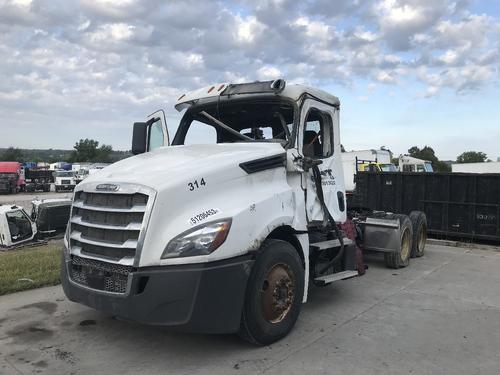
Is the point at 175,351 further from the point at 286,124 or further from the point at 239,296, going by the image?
the point at 286,124

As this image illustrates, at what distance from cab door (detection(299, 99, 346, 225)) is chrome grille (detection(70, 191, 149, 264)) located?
2.08 metres

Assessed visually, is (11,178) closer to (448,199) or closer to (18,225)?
(18,225)

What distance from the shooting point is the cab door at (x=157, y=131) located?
20.5 ft

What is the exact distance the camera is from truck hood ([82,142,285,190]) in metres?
4.40

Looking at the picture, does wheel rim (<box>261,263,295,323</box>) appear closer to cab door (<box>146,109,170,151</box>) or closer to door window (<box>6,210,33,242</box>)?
cab door (<box>146,109,170,151</box>)

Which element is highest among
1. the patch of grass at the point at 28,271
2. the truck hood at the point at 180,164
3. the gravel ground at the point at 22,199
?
the truck hood at the point at 180,164

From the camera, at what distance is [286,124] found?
18.6 feet

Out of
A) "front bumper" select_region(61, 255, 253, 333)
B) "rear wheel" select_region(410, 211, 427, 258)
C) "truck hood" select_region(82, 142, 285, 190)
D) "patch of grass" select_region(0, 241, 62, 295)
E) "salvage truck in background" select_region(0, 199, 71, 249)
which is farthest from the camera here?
"salvage truck in background" select_region(0, 199, 71, 249)

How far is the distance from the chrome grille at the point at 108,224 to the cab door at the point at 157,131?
5.14 ft

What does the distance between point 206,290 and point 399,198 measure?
9.94 metres

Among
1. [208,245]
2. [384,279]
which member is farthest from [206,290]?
[384,279]

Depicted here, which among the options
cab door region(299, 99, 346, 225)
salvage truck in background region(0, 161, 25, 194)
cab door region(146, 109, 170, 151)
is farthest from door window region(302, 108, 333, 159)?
salvage truck in background region(0, 161, 25, 194)

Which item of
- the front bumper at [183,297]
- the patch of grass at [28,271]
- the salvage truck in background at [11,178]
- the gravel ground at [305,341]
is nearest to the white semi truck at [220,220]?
the front bumper at [183,297]

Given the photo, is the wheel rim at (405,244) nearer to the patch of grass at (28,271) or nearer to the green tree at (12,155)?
the patch of grass at (28,271)
